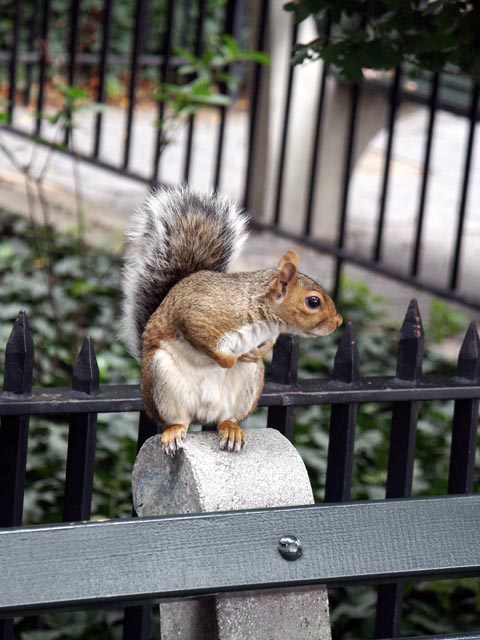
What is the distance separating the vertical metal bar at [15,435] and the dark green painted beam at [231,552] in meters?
0.44

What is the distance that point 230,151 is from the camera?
9.03 metres

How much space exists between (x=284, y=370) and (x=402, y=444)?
281mm

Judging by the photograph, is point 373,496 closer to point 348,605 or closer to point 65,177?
point 348,605

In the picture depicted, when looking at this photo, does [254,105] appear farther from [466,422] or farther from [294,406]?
[294,406]

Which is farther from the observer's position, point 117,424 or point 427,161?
point 427,161

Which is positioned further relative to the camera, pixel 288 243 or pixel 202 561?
pixel 288 243

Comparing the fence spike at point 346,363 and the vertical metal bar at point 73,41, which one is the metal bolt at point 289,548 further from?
the vertical metal bar at point 73,41

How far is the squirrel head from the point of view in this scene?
1.77 meters

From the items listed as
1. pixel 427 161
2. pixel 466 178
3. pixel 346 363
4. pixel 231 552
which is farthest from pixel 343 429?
pixel 427 161

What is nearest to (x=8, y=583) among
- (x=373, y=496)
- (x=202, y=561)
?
(x=202, y=561)

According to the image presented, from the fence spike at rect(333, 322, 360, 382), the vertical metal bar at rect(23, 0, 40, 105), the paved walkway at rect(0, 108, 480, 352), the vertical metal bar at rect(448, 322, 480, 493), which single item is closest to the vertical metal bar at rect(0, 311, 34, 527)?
the fence spike at rect(333, 322, 360, 382)

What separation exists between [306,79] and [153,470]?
447cm

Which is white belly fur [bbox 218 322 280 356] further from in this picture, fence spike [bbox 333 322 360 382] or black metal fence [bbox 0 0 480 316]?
black metal fence [bbox 0 0 480 316]

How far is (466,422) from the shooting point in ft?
7.27
